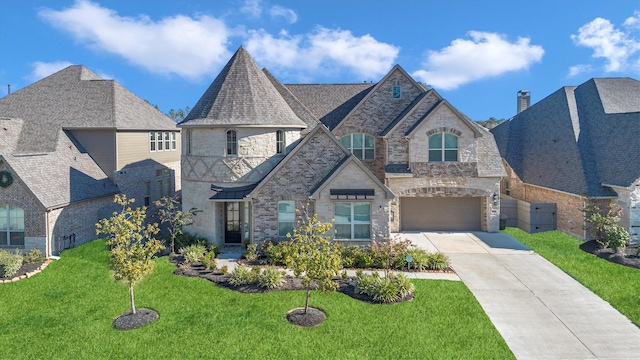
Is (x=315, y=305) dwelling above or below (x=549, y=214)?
below

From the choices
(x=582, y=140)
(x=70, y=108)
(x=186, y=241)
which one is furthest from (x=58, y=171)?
(x=582, y=140)

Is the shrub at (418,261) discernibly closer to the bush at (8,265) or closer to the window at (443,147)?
the window at (443,147)

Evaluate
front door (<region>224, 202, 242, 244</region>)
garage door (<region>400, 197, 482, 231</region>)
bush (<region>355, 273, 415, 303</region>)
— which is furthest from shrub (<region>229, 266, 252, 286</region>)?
garage door (<region>400, 197, 482, 231</region>)

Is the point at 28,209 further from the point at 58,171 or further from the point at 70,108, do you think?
the point at 70,108

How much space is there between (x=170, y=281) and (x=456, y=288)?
1044 cm

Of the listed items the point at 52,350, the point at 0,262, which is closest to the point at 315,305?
the point at 52,350

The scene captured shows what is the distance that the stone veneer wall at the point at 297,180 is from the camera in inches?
755

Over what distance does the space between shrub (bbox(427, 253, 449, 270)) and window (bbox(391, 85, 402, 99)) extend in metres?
12.2

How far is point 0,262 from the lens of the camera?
1614cm

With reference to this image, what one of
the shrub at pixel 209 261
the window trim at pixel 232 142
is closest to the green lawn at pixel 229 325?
the shrub at pixel 209 261

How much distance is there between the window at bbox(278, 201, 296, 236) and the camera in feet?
63.7

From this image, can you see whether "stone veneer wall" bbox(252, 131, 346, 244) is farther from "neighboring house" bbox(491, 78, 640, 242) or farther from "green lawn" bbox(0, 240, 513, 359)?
"neighboring house" bbox(491, 78, 640, 242)

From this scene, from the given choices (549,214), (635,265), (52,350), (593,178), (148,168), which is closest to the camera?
(52,350)

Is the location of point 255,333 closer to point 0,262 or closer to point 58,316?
point 58,316
